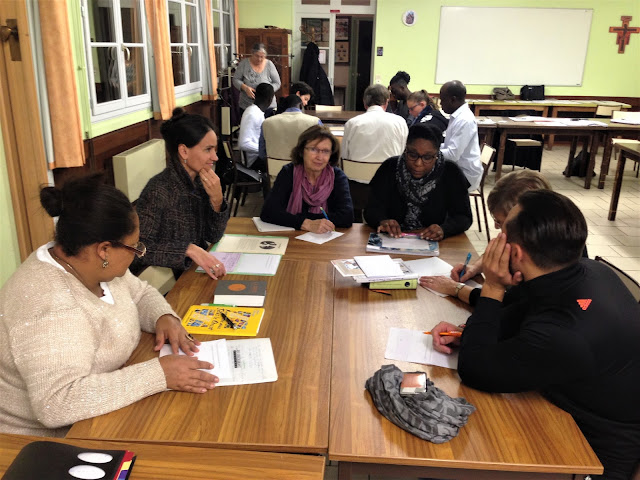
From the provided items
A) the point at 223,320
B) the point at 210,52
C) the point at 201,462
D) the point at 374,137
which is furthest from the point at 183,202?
the point at 210,52

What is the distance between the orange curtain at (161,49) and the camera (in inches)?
191

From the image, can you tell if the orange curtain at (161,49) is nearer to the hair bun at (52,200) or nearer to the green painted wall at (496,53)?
the hair bun at (52,200)

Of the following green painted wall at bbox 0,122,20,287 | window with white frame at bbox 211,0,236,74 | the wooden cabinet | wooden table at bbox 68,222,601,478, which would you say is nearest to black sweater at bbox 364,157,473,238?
wooden table at bbox 68,222,601,478

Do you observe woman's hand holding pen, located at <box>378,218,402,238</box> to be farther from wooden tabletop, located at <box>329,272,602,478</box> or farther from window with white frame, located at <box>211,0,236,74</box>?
window with white frame, located at <box>211,0,236,74</box>

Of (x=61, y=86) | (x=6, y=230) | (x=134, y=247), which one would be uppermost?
(x=61, y=86)

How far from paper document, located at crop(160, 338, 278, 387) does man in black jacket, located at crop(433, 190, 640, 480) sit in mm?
575

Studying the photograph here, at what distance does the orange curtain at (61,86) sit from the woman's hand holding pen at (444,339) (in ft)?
8.03

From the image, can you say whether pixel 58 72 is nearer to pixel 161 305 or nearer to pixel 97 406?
pixel 161 305

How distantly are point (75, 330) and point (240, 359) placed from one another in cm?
49

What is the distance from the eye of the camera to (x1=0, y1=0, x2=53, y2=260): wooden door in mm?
2916

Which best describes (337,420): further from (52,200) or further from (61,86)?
(61,86)

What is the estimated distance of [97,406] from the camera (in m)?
1.38

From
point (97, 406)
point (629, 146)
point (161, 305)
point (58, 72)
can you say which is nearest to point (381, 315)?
point (161, 305)

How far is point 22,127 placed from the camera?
305 cm
